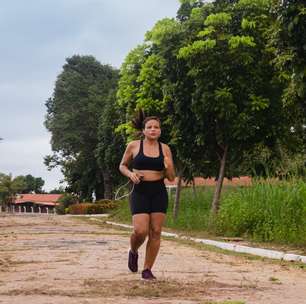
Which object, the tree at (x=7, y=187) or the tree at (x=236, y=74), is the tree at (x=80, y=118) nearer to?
the tree at (x=236, y=74)

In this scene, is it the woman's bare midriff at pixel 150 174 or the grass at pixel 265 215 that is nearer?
the woman's bare midriff at pixel 150 174

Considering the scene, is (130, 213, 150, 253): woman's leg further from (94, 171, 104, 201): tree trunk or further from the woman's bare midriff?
(94, 171, 104, 201): tree trunk

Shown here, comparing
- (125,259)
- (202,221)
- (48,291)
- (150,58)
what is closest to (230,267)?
(125,259)

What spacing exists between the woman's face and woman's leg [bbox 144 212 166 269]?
864 millimetres

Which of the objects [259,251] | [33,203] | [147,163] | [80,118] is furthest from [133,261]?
[33,203]

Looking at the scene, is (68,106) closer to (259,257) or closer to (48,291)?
(259,257)

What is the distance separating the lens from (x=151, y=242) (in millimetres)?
7016

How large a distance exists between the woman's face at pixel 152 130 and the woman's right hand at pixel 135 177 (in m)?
0.50

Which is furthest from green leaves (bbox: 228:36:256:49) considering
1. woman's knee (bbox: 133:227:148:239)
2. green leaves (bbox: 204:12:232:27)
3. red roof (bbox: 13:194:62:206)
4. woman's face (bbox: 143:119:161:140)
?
red roof (bbox: 13:194:62:206)

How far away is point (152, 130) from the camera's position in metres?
7.06

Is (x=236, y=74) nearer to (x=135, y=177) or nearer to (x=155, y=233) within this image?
(x=155, y=233)

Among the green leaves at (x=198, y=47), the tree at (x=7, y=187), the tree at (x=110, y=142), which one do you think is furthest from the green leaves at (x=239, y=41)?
the tree at (x=7, y=187)

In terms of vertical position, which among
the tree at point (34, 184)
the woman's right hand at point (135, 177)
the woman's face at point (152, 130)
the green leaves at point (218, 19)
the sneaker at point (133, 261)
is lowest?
the sneaker at point (133, 261)

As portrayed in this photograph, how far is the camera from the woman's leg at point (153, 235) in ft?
22.7
